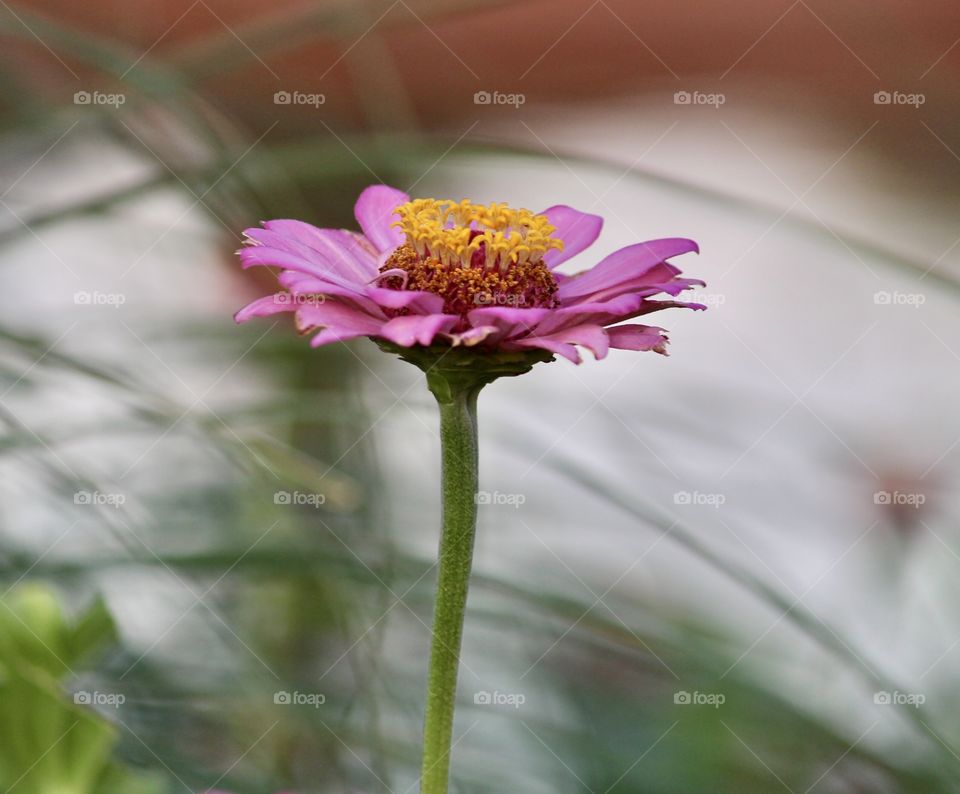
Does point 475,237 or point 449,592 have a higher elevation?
point 475,237

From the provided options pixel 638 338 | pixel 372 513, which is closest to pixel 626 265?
pixel 638 338

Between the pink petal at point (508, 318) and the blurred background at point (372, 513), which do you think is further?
the blurred background at point (372, 513)

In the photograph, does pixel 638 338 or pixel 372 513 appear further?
pixel 372 513

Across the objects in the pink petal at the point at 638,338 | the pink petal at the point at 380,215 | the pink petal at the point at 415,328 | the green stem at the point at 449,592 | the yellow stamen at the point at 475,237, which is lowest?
the green stem at the point at 449,592

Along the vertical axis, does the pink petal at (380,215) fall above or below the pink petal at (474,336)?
above

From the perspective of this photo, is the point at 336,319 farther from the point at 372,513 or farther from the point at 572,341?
the point at 372,513
